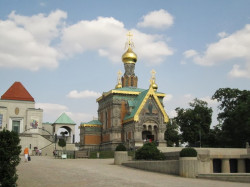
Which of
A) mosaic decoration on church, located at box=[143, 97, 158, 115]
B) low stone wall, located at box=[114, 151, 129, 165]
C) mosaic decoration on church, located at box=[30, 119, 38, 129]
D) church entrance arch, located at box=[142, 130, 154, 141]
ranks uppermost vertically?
mosaic decoration on church, located at box=[143, 97, 158, 115]

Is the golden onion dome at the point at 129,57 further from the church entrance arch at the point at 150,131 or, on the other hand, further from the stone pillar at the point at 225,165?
the stone pillar at the point at 225,165

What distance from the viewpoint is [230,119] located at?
54031mm

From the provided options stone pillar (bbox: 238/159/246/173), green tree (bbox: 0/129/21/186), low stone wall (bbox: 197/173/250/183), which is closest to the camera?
green tree (bbox: 0/129/21/186)

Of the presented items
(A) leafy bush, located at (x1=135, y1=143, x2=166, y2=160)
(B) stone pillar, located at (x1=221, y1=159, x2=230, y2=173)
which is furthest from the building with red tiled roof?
(B) stone pillar, located at (x1=221, y1=159, x2=230, y2=173)

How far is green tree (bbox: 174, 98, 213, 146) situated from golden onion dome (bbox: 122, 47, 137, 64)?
14.4 metres

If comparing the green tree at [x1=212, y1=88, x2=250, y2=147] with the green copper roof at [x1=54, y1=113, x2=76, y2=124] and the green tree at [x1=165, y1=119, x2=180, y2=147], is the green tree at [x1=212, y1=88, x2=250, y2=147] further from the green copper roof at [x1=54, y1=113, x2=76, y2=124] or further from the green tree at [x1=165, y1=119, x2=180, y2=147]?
the green copper roof at [x1=54, y1=113, x2=76, y2=124]

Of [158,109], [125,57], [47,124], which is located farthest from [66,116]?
[158,109]

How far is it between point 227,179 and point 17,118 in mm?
52128

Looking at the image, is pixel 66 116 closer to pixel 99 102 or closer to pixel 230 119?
pixel 99 102

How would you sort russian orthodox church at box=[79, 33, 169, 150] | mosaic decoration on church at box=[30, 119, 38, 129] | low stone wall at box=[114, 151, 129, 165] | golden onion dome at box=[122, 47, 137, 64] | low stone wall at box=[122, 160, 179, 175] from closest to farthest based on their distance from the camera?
low stone wall at box=[122, 160, 179, 175] < low stone wall at box=[114, 151, 129, 165] < russian orthodox church at box=[79, 33, 169, 150] < mosaic decoration on church at box=[30, 119, 38, 129] < golden onion dome at box=[122, 47, 137, 64]

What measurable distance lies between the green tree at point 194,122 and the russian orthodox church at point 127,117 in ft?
25.9

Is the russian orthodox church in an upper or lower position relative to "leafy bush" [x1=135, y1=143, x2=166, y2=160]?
upper

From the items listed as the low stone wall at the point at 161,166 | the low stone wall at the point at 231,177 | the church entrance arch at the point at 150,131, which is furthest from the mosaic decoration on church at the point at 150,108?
the low stone wall at the point at 231,177

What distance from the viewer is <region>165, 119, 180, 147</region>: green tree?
7230 cm
